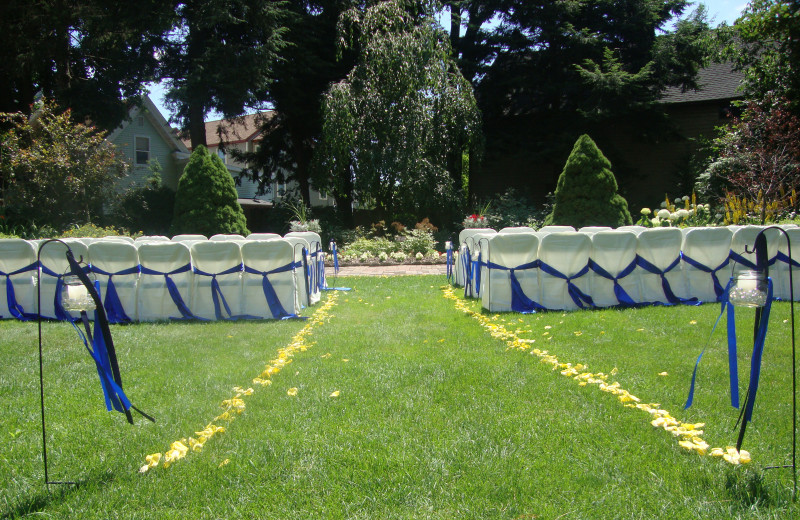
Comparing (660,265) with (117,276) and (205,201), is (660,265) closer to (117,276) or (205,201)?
(117,276)

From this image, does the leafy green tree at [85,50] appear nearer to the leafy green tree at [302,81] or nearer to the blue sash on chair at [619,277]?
the leafy green tree at [302,81]

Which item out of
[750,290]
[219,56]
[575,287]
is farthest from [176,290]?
[219,56]

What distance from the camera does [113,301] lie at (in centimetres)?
775

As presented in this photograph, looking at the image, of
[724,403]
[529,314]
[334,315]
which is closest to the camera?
[724,403]

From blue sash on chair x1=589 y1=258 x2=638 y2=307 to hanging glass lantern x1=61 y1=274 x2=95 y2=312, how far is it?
21.8ft

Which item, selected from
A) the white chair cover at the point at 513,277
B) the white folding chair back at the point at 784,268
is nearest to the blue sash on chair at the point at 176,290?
the white chair cover at the point at 513,277

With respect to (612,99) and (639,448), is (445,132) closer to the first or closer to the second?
(612,99)

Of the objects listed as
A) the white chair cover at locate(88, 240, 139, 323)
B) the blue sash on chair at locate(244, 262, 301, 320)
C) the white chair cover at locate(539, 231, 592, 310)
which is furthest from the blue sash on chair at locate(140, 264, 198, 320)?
the white chair cover at locate(539, 231, 592, 310)

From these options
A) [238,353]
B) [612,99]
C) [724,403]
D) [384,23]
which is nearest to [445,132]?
[384,23]

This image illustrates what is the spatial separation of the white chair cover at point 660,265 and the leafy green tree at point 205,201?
40.7 ft

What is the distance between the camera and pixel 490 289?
7945mm

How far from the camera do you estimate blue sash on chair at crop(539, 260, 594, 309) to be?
7.91 meters

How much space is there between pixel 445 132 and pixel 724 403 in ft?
57.5

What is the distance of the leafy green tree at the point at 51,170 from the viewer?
16.4 m
